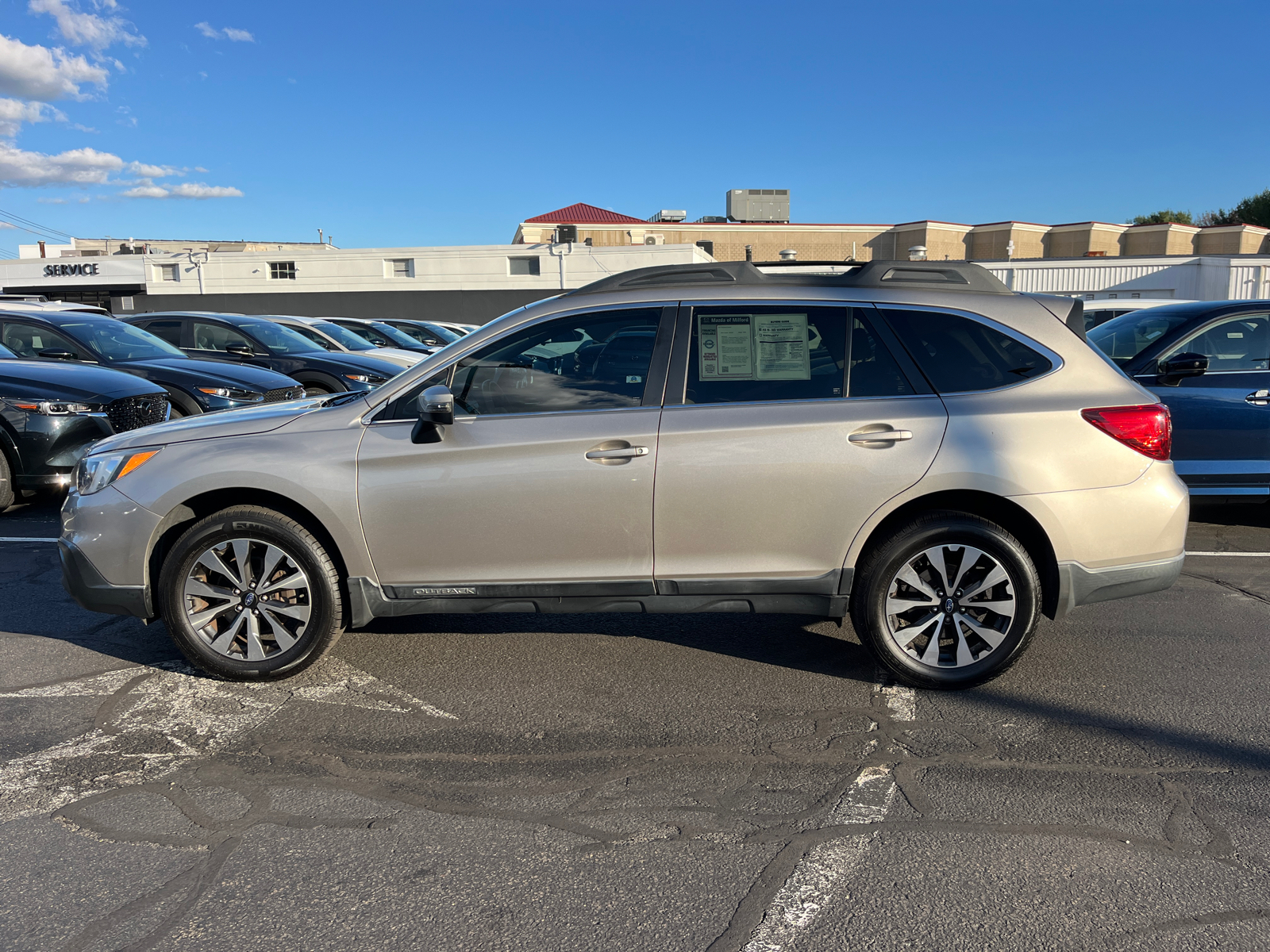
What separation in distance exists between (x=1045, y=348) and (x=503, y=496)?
2.50 metres

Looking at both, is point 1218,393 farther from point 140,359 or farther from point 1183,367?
point 140,359

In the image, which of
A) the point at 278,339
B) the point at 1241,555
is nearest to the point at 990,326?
the point at 1241,555

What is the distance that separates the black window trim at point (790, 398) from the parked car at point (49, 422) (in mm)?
5641

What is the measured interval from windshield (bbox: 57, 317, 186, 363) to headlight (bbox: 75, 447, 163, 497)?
19.6ft

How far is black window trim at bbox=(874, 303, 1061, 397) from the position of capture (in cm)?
417

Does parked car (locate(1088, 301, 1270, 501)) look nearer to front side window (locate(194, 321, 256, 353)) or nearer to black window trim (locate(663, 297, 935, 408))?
black window trim (locate(663, 297, 935, 408))

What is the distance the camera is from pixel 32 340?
32.8 ft

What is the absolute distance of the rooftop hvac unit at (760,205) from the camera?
6200 cm

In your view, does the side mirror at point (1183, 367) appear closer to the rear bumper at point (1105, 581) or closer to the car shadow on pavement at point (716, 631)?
the rear bumper at point (1105, 581)

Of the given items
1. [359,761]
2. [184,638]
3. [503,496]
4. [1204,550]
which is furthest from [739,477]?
[1204,550]

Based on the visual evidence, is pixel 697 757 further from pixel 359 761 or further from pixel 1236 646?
pixel 1236 646

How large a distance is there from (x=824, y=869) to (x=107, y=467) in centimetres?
366

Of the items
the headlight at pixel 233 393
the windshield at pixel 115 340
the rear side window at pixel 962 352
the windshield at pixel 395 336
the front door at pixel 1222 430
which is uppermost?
the windshield at pixel 395 336

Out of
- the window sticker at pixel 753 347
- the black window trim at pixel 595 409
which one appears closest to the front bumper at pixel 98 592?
the black window trim at pixel 595 409
